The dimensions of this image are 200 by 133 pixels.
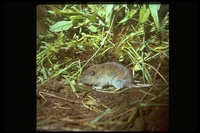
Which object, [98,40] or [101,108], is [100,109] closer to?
[101,108]

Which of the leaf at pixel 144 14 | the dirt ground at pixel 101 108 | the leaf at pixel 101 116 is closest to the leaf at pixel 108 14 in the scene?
the leaf at pixel 144 14

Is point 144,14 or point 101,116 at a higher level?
point 144,14

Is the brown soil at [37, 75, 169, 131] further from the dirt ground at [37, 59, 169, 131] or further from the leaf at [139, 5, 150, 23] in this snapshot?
the leaf at [139, 5, 150, 23]

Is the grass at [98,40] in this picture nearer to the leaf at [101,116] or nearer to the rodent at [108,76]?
the rodent at [108,76]

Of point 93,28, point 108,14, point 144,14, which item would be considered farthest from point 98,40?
point 144,14

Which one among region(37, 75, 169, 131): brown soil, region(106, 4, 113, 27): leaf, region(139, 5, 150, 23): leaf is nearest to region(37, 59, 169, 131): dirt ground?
region(37, 75, 169, 131): brown soil

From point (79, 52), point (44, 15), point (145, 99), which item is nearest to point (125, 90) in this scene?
point (145, 99)

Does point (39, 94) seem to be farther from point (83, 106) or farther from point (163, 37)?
point (163, 37)
